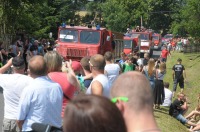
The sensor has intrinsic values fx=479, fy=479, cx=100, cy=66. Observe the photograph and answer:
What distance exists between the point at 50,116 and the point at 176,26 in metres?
70.6

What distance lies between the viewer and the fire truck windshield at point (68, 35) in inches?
862

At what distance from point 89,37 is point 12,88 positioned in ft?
52.7

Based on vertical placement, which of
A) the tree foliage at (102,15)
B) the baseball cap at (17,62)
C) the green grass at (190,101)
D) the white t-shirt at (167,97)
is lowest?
the green grass at (190,101)

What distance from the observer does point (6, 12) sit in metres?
25.8

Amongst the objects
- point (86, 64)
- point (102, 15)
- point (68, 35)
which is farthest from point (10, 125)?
point (102, 15)

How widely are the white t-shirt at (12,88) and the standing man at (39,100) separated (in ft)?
1.74

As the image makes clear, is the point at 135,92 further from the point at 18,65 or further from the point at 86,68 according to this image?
the point at 86,68

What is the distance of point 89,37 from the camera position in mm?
22000

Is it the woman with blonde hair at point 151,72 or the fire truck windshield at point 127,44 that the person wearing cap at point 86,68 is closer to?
the woman with blonde hair at point 151,72

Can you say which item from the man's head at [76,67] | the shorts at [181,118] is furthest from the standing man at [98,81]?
the shorts at [181,118]

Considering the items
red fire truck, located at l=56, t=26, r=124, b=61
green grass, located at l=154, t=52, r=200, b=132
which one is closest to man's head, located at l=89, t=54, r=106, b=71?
green grass, located at l=154, t=52, r=200, b=132

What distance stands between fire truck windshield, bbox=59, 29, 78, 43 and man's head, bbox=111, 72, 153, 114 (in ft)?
61.9

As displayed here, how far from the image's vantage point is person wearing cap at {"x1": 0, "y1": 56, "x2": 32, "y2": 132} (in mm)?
6004

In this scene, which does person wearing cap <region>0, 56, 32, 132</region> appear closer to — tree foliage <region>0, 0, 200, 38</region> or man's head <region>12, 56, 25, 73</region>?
man's head <region>12, 56, 25, 73</region>
